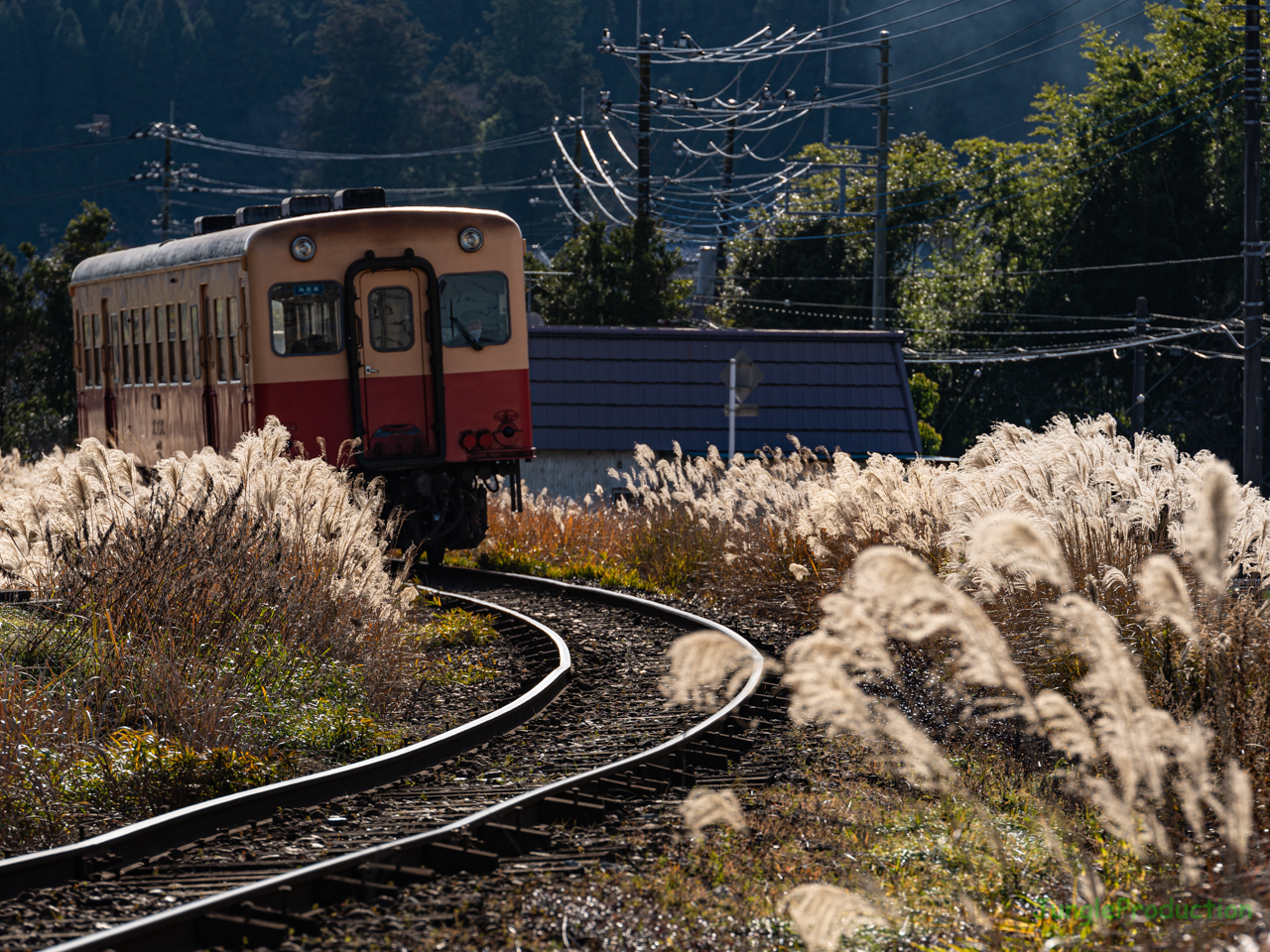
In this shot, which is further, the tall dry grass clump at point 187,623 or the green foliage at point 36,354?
the green foliage at point 36,354

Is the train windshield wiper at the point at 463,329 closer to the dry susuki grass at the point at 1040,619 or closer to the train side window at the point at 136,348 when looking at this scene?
the dry susuki grass at the point at 1040,619

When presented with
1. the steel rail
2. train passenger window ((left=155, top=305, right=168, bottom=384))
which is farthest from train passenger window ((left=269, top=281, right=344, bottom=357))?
the steel rail

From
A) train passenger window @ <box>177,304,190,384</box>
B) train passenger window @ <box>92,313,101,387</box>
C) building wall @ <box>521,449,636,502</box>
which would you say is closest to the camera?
train passenger window @ <box>177,304,190,384</box>

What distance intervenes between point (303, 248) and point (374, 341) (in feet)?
3.47

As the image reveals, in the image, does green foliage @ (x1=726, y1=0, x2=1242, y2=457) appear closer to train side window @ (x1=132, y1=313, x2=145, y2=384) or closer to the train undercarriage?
train side window @ (x1=132, y1=313, x2=145, y2=384)

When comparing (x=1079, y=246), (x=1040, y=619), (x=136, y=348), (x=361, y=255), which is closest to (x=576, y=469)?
(x=136, y=348)

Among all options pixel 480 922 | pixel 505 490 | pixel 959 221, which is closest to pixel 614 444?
pixel 505 490

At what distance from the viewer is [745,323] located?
4909 cm

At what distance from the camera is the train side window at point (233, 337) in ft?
44.9

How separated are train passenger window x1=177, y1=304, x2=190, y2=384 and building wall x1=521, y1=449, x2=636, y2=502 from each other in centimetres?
879

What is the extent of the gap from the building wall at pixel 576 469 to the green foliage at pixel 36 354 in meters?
9.26

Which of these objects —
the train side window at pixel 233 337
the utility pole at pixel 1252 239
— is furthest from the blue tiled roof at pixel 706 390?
the train side window at pixel 233 337

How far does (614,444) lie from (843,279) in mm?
27414

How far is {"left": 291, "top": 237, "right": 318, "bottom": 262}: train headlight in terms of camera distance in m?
13.2
